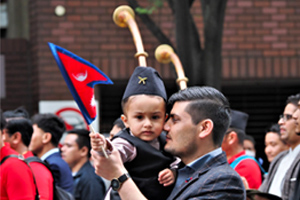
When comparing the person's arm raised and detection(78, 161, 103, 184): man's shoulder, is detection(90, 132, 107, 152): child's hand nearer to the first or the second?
the person's arm raised

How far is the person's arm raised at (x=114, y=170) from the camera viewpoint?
2840 millimetres

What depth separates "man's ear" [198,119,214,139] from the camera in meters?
3.01

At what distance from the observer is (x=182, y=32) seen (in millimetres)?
6312

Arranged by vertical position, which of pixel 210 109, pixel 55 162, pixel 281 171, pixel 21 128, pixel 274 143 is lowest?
pixel 274 143

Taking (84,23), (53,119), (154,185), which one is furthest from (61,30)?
(154,185)

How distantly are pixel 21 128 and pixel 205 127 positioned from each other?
2.89 meters

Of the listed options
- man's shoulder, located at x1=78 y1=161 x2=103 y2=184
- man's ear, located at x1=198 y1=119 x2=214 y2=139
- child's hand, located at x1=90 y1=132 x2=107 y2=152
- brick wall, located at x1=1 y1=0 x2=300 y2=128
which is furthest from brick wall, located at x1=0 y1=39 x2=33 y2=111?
child's hand, located at x1=90 y1=132 x2=107 y2=152

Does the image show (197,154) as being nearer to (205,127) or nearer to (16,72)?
(205,127)

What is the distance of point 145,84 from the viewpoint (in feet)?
11.9

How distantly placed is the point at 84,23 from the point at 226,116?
23.2ft

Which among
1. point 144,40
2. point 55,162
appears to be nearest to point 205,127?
point 55,162

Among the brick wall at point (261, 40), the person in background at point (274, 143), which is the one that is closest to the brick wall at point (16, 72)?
the brick wall at point (261, 40)

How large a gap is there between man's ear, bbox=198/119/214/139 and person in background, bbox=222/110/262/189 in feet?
10.1

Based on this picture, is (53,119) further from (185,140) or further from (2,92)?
(2,92)
